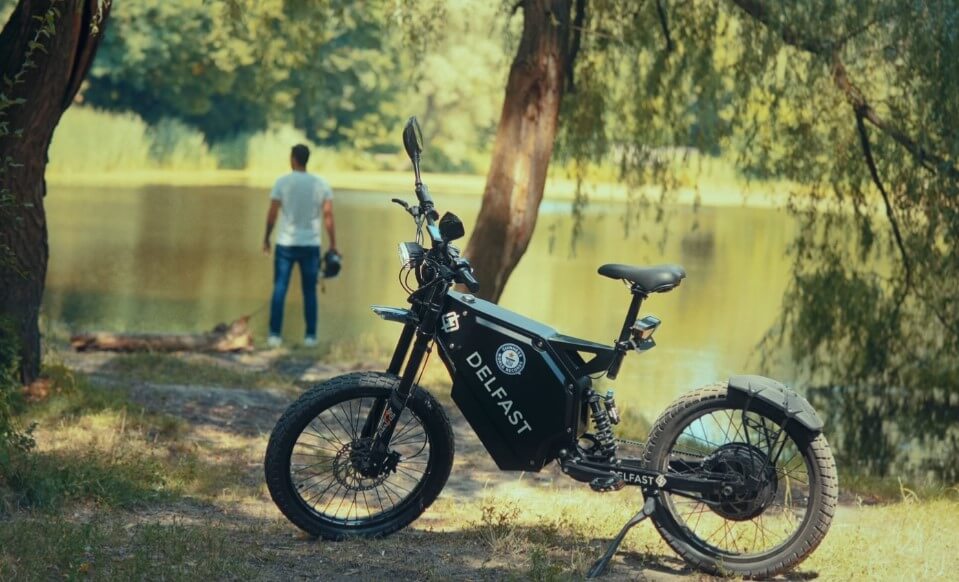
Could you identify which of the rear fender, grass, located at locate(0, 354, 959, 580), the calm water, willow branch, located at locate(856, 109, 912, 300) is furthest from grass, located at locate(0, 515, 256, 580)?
willow branch, located at locate(856, 109, 912, 300)

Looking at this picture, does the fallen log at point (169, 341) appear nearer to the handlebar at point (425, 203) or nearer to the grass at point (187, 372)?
the grass at point (187, 372)

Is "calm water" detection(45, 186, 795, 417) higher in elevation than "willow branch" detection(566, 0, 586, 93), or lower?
lower

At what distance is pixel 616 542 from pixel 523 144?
5716 mm

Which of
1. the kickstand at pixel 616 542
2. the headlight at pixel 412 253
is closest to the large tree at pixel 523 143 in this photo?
the headlight at pixel 412 253

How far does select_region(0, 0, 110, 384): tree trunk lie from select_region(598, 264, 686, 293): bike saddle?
11.7ft

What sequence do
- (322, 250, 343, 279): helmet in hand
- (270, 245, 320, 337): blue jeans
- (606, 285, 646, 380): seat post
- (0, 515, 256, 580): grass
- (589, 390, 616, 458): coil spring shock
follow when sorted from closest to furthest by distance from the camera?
1. (0, 515, 256, 580): grass
2. (606, 285, 646, 380): seat post
3. (589, 390, 616, 458): coil spring shock
4. (270, 245, 320, 337): blue jeans
5. (322, 250, 343, 279): helmet in hand

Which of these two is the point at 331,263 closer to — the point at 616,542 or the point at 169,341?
the point at 169,341

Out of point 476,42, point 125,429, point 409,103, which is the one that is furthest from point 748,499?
point 409,103

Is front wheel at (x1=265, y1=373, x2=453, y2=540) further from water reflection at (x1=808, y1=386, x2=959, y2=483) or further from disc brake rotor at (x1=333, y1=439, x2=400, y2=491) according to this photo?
water reflection at (x1=808, y1=386, x2=959, y2=483)

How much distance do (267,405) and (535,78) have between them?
3.30m

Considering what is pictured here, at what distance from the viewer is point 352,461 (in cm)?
566

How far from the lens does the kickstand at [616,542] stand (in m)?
5.29

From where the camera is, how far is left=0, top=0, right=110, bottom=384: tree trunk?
7.52 m

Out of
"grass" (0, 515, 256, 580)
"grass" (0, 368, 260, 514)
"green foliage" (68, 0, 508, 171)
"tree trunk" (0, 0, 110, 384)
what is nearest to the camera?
"grass" (0, 515, 256, 580)
